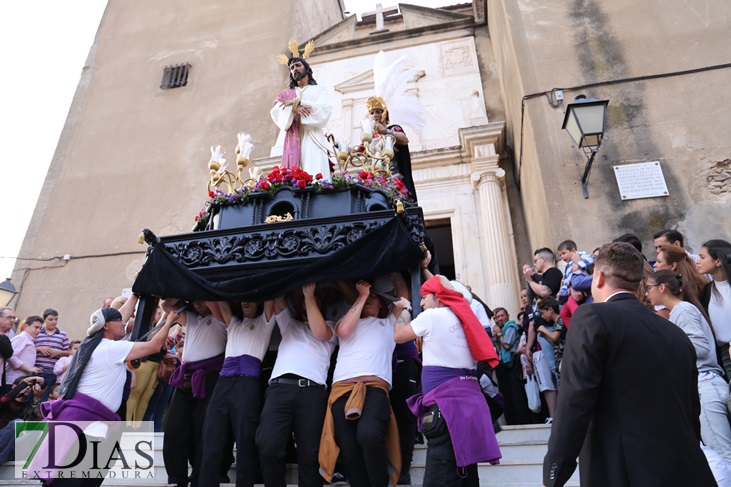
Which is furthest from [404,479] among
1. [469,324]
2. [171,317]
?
[171,317]

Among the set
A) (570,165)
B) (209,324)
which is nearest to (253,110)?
(570,165)

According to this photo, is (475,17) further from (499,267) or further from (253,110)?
(499,267)

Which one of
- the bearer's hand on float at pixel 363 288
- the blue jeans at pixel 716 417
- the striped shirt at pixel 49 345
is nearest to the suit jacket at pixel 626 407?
the blue jeans at pixel 716 417

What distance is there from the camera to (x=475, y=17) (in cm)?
1282

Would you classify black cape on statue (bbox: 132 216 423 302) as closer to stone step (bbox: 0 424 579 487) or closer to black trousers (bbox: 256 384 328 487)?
black trousers (bbox: 256 384 328 487)

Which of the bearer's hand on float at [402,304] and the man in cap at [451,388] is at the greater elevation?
the bearer's hand on float at [402,304]

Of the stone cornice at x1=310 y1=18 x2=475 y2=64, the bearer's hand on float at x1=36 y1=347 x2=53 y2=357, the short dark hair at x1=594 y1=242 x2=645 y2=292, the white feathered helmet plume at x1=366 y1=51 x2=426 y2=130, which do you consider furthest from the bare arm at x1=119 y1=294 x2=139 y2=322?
the stone cornice at x1=310 y1=18 x2=475 y2=64

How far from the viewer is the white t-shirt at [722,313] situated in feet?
12.6

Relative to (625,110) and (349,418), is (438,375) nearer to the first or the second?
(349,418)

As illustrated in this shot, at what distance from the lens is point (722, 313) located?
3.90 m

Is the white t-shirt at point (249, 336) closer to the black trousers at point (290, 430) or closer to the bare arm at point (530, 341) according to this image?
the black trousers at point (290, 430)

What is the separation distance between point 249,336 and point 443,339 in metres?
1.60

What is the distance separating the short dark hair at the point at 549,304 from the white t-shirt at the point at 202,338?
3.33 m

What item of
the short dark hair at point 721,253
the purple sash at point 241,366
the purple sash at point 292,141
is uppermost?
the purple sash at point 292,141
